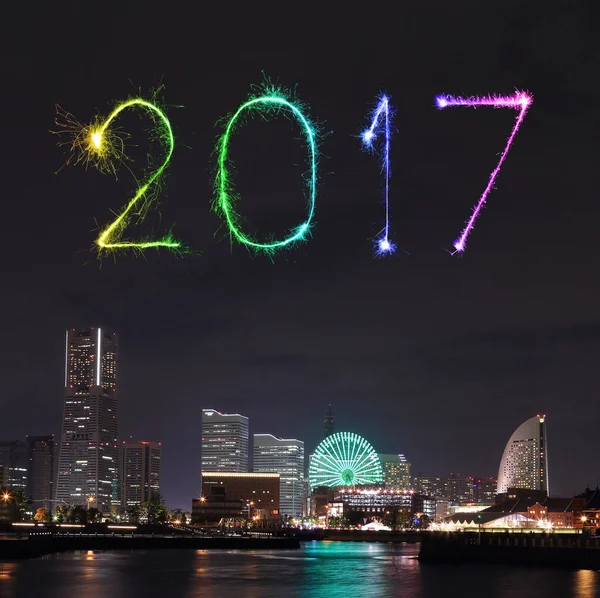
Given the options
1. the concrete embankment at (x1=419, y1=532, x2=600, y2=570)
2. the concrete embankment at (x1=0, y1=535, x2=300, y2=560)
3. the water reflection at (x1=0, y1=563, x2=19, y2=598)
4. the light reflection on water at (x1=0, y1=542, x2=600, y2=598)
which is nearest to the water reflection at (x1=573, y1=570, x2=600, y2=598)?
the light reflection on water at (x1=0, y1=542, x2=600, y2=598)

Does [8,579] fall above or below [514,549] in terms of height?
above

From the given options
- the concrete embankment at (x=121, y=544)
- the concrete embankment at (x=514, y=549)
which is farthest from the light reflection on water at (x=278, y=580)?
the concrete embankment at (x=121, y=544)

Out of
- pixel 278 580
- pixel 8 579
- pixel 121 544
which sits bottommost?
pixel 121 544

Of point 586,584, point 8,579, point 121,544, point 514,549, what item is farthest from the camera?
point 121,544

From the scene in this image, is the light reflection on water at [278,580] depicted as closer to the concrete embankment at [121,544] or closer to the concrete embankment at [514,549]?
the concrete embankment at [514,549]

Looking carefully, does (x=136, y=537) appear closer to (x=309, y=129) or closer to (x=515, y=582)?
(x=515, y=582)

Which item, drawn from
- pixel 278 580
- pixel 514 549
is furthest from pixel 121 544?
pixel 278 580

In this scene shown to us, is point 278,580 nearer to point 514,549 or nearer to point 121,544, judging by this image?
point 514,549

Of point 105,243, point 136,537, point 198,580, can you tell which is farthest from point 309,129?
point 136,537
